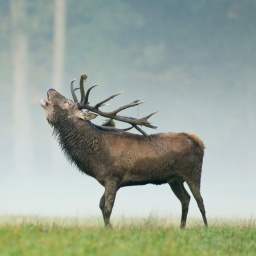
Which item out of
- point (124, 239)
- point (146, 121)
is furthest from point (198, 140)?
point (124, 239)

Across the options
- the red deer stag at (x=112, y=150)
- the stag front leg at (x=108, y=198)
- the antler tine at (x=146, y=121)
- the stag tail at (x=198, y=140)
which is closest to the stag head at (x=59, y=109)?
the red deer stag at (x=112, y=150)

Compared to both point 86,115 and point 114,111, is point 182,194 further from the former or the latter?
point 86,115

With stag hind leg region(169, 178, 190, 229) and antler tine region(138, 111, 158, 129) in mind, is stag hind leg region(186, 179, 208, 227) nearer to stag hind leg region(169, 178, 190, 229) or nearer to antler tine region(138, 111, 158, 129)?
stag hind leg region(169, 178, 190, 229)

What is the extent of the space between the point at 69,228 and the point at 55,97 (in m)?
2.59

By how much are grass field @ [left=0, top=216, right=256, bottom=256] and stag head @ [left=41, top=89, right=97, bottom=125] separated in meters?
1.82

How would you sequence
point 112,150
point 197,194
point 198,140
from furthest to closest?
point 198,140
point 197,194
point 112,150

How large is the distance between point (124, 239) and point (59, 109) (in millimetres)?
3331

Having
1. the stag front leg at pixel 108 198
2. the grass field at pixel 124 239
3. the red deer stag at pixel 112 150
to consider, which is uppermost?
the red deer stag at pixel 112 150

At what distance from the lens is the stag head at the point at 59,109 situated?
1253 centimetres

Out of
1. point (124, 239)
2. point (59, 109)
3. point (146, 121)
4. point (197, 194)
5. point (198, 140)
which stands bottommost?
point (124, 239)

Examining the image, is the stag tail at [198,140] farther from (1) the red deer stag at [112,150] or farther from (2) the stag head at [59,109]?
(2) the stag head at [59,109]

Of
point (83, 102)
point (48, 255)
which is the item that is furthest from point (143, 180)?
point (48, 255)

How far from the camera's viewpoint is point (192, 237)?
35.5 feet

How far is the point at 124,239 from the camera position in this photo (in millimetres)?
10047
